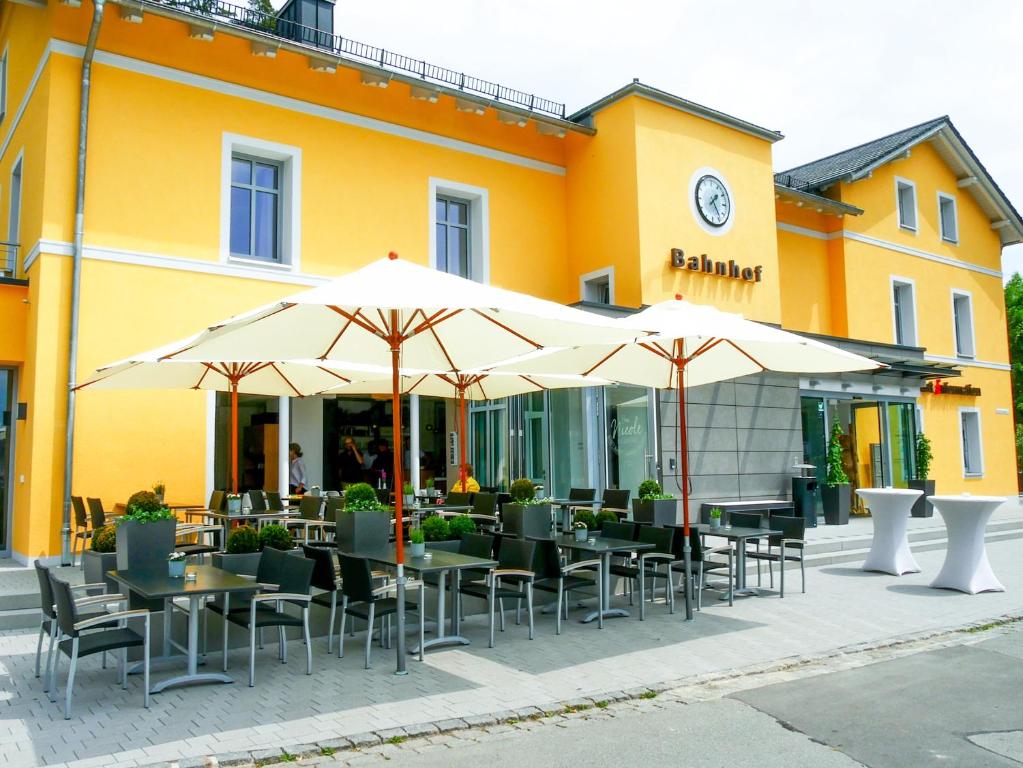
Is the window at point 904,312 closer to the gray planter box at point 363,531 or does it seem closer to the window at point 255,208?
the window at point 255,208

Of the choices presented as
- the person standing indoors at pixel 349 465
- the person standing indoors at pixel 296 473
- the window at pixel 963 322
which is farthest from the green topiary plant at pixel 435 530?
the window at pixel 963 322

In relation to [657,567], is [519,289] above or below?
above

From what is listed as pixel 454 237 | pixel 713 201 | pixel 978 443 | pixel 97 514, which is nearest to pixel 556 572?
pixel 97 514

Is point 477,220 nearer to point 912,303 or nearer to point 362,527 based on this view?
point 362,527

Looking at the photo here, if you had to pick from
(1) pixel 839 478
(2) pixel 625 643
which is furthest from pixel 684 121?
(2) pixel 625 643

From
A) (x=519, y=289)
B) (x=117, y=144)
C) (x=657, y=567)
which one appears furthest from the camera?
(x=519, y=289)

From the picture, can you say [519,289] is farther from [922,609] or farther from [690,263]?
[922,609]

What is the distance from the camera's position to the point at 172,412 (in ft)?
37.0

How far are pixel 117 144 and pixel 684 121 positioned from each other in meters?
9.72

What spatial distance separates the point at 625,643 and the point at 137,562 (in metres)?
3.92

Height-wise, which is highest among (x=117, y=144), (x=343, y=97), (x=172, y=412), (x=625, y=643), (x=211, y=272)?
(x=343, y=97)

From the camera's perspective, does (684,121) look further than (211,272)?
Yes

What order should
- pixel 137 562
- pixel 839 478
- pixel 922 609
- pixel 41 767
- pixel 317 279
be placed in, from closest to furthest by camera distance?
pixel 41 767, pixel 137 562, pixel 922 609, pixel 317 279, pixel 839 478

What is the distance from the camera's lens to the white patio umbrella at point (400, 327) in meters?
5.71
